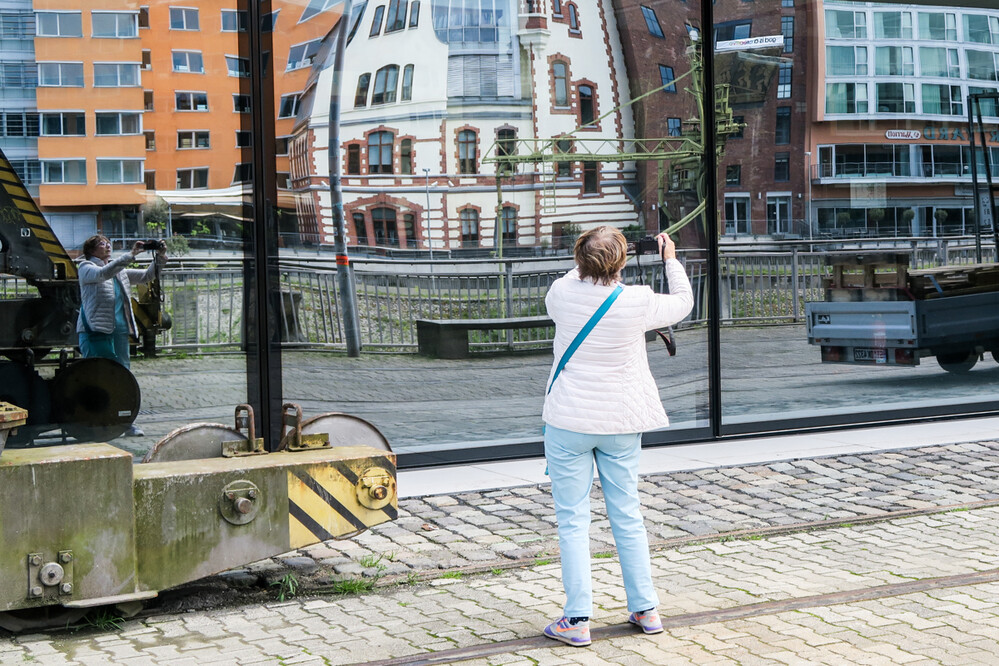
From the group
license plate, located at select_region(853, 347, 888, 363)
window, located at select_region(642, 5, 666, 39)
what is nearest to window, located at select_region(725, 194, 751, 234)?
window, located at select_region(642, 5, 666, 39)

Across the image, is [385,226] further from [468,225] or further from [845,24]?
[845,24]

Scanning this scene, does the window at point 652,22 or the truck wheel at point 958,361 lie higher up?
the window at point 652,22

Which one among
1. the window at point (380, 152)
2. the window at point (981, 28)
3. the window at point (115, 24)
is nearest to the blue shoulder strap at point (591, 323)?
the window at point (380, 152)

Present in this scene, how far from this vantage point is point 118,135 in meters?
7.93

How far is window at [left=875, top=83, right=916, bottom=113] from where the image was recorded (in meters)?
10.4

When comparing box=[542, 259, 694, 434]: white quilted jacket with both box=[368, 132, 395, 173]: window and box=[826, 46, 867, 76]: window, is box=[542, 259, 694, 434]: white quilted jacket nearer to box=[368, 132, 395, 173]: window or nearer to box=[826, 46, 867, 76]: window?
box=[368, 132, 395, 173]: window

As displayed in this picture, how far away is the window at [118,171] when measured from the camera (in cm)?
784

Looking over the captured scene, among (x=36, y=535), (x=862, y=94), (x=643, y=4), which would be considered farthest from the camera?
(x=862, y=94)

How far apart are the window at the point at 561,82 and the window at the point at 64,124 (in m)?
3.47

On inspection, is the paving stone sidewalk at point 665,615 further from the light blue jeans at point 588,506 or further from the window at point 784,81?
the window at point 784,81

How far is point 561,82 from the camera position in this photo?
9438mm

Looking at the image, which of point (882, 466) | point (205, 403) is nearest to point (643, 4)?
point (882, 466)

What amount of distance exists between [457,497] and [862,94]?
16.4 feet

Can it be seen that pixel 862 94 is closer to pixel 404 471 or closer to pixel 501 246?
pixel 501 246
